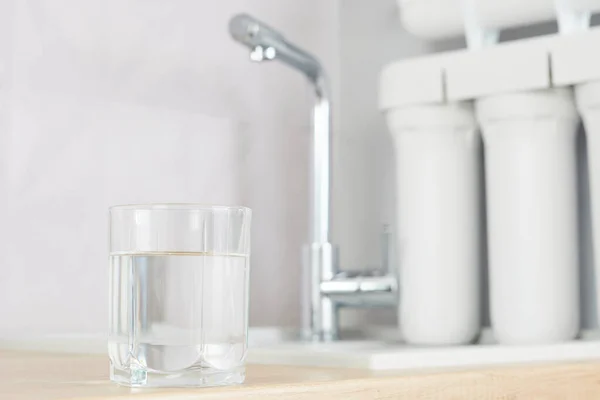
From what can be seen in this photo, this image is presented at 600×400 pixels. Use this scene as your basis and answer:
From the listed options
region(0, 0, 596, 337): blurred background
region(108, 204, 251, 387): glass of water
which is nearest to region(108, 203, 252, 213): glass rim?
region(108, 204, 251, 387): glass of water

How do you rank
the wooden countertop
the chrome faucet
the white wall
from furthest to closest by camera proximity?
1. the chrome faucet
2. the white wall
3. the wooden countertop

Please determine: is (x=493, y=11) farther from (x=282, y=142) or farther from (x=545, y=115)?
(x=282, y=142)

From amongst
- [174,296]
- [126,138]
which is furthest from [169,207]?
[126,138]

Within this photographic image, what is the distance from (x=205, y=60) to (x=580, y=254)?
1.67 ft

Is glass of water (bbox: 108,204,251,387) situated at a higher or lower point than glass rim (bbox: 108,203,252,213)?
lower

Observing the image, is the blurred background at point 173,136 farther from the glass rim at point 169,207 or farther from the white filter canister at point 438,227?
the glass rim at point 169,207

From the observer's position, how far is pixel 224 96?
127 centimetres

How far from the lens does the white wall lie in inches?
40.9

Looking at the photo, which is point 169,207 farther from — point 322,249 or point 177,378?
point 322,249

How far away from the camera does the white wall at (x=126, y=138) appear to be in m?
1.04

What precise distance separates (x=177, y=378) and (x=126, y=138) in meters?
0.69

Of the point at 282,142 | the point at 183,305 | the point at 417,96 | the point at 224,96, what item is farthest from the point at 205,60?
the point at 183,305

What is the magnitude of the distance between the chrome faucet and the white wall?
0.10 meters

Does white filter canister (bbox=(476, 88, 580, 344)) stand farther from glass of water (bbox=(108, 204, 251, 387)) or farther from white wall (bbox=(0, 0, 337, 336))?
glass of water (bbox=(108, 204, 251, 387))
